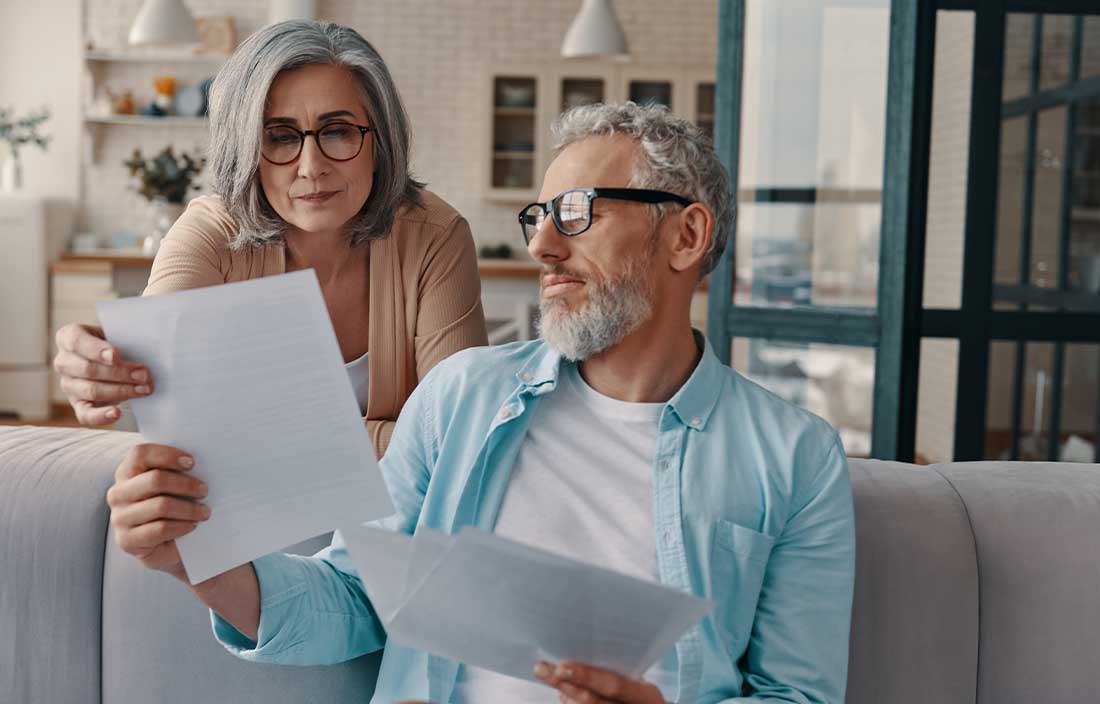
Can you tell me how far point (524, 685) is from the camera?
4.14ft

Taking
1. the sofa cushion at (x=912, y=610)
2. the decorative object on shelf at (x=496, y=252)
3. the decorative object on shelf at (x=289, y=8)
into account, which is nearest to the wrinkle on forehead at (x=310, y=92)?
the sofa cushion at (x=912, y=610)

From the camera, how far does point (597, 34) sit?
19.6 ft

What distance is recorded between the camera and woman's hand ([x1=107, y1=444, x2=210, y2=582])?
0.97 meters

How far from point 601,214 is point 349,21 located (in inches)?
259

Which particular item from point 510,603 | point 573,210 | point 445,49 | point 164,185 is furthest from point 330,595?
point 445,49

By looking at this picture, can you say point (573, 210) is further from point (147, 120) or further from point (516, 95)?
point (147, 120)

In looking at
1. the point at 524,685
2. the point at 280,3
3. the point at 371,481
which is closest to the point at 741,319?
the point at 524,685

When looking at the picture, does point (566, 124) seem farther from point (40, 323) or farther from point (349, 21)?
point (349, 21)

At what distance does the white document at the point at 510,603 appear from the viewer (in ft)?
2.80

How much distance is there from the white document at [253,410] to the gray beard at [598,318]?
1.40 ft

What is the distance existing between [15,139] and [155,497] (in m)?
6.43

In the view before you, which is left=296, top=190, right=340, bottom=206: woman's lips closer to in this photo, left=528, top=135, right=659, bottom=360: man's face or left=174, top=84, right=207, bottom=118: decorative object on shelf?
left=528, top=135, right=659, bottom=360: man's face

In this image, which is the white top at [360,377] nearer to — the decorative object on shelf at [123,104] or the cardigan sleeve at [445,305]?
the cardigan sleeve at [445,305]

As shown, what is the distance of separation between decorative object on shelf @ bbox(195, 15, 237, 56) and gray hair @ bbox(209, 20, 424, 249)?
606 centimetres
